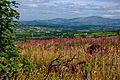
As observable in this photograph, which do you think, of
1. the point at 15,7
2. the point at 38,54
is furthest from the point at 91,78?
the point at 38,54

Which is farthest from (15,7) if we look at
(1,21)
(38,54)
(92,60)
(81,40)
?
(81,40)

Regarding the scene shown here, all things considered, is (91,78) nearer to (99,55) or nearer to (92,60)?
(92,60)

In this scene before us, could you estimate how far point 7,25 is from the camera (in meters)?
7.05

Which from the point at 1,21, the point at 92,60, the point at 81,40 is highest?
the point at 1,21

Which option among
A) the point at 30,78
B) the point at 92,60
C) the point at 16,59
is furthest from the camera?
the point at 92,60

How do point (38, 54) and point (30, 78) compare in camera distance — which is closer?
point (30, 78)

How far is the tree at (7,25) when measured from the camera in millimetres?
6996

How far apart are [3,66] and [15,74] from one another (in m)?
0.30

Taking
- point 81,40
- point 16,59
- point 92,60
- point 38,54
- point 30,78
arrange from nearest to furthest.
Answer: point 30,78
point 16,59
point 92,60
point 38,54
point 81,40

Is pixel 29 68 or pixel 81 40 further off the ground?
pixel 29 68

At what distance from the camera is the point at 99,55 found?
9.98 meters

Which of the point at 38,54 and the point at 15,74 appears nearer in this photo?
the point at 15,74

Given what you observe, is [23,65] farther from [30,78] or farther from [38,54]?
[38,54]

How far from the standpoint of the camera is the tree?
23.0 feet
